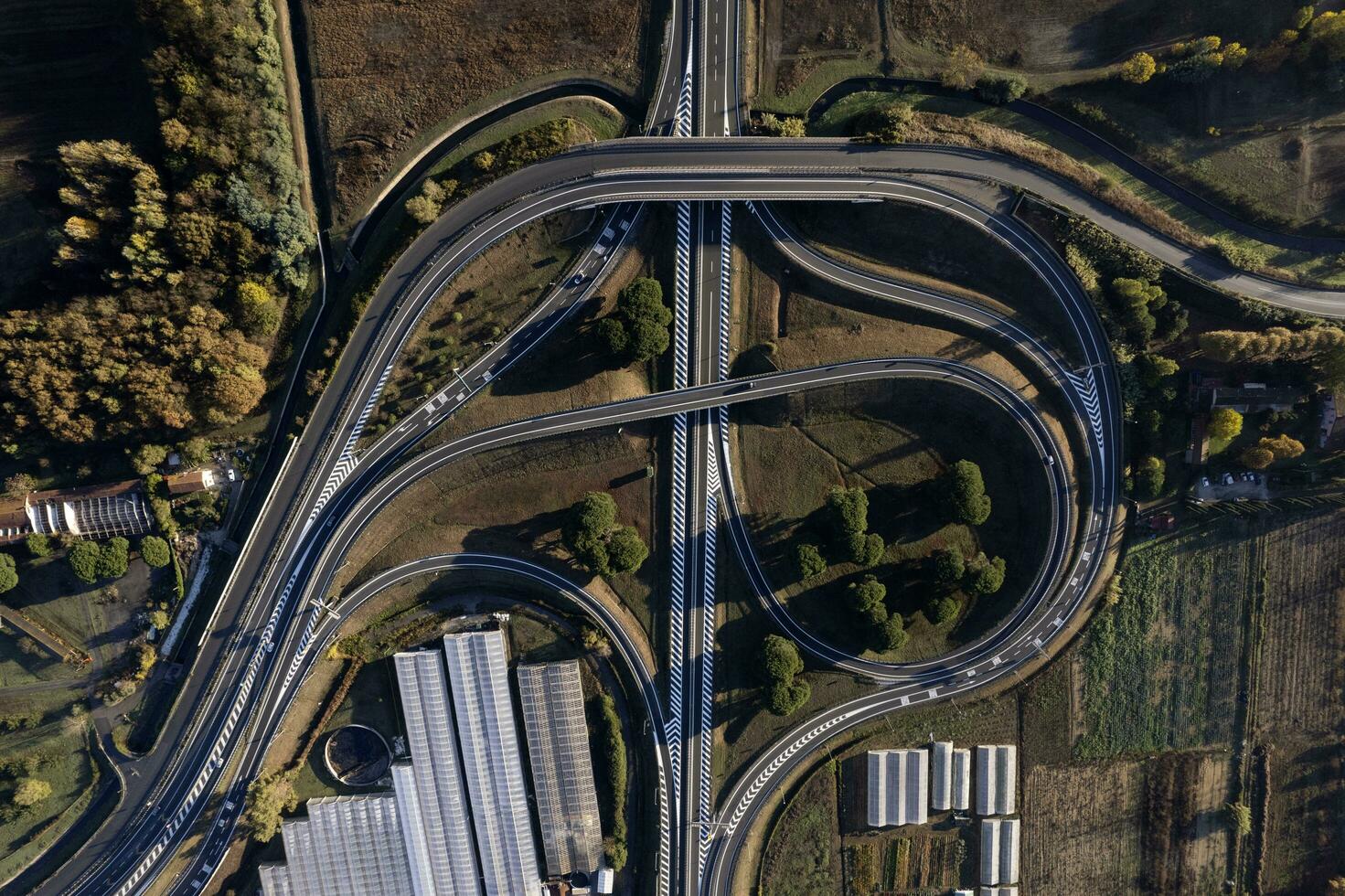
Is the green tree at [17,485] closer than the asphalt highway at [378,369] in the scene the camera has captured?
Yes

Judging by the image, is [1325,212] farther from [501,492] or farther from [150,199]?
[150,199]

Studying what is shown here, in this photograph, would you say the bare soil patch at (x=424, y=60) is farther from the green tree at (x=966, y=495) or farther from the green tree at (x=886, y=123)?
the green tree at (x=966, y=495)

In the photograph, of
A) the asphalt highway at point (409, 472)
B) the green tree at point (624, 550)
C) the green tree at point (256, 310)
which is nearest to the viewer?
the green tree at point (256, 310)

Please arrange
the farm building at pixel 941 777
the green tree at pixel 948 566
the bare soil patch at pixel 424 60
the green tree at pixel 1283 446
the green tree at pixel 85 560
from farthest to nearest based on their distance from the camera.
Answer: the farm building at pixel 941 777, the green tree at pixel 1283 446, the green tree at pixel 948 566, the bare soil patch at pixel 424 60, the green tree at pixel 85 560

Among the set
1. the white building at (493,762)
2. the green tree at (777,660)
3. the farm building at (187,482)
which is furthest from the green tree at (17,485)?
the green tree at (777,660)

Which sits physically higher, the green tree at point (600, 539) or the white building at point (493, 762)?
the green tree at point (600, 539)

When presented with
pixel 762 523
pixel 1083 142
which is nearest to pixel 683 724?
pixel 762 523
